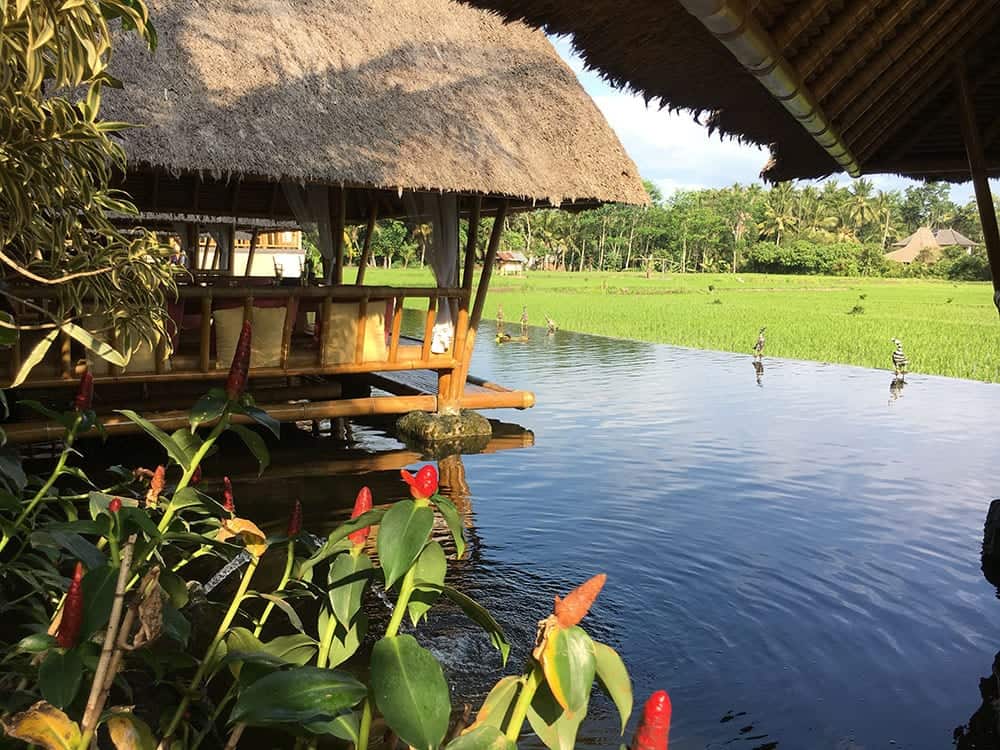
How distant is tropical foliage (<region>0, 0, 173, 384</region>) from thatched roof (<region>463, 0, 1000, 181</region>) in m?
1.09

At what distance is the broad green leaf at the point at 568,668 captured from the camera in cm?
94

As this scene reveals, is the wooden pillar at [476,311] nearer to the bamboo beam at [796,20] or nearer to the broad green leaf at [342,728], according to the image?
the bamboo beam at [796,20]

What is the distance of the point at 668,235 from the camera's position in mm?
58125

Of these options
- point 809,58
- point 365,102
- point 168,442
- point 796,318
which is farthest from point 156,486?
point 796,318

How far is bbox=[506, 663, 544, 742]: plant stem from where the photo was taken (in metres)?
1.00

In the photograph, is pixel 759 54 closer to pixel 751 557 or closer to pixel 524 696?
pixel 524 696

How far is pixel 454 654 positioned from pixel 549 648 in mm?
2553

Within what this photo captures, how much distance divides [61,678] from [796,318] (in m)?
20.4

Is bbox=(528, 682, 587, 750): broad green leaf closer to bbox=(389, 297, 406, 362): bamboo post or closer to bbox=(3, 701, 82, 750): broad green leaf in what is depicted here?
bbox=(3, 701, 82, 750): broad green leaf

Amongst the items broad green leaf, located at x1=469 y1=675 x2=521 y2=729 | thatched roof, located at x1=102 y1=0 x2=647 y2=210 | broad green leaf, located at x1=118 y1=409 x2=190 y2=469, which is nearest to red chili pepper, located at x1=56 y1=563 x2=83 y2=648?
broad green leaf, located at x1=118 y1=409 x2=190 y2=469

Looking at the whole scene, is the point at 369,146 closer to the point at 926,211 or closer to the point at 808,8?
the point at 808,8

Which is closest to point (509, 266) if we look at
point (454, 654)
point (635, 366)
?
point (635, 366)

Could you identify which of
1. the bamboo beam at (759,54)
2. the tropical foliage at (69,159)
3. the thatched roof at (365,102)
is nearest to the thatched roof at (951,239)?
the thatched roof at (365,102)

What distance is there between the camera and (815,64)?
229 centimetres
